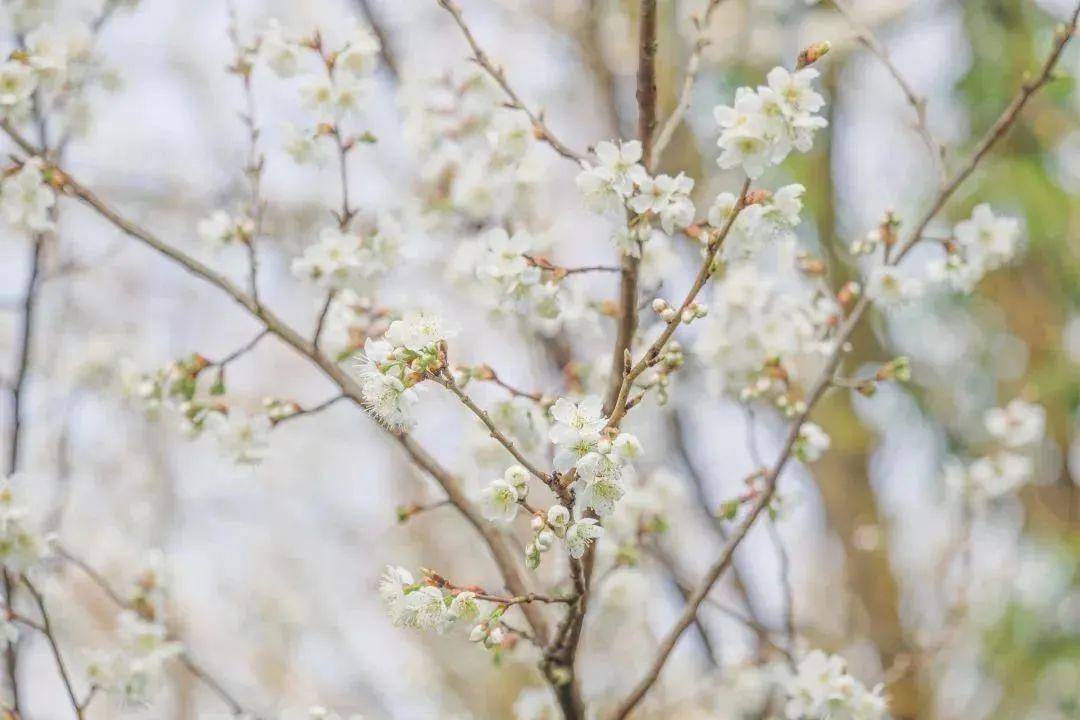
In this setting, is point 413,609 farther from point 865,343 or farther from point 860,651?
point 865,343

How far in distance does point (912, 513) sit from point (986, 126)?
159cm

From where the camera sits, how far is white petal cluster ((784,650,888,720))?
170 cm

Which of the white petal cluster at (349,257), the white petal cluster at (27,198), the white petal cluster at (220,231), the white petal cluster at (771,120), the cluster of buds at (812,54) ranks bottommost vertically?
the white petal cluster at (771,120)

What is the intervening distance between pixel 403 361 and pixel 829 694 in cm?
101

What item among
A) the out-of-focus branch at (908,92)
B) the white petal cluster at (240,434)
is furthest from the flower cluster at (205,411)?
the out-of-focus branch at (908,92)

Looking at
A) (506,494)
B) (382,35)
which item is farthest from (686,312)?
(382,35)

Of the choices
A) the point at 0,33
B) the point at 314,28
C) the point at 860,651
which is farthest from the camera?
the point at 860,651

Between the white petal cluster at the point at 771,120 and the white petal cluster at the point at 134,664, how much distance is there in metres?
1.38

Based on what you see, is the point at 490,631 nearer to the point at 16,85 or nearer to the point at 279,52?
the point at 279,52

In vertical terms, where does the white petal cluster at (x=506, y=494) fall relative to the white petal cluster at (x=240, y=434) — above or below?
below

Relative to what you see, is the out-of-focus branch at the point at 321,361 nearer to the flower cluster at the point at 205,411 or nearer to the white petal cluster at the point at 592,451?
the flower cluster at the point at 205,411

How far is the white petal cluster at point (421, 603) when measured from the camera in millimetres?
1300

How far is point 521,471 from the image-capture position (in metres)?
1.29

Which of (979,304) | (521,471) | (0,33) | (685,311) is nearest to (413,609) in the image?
(521,471)
